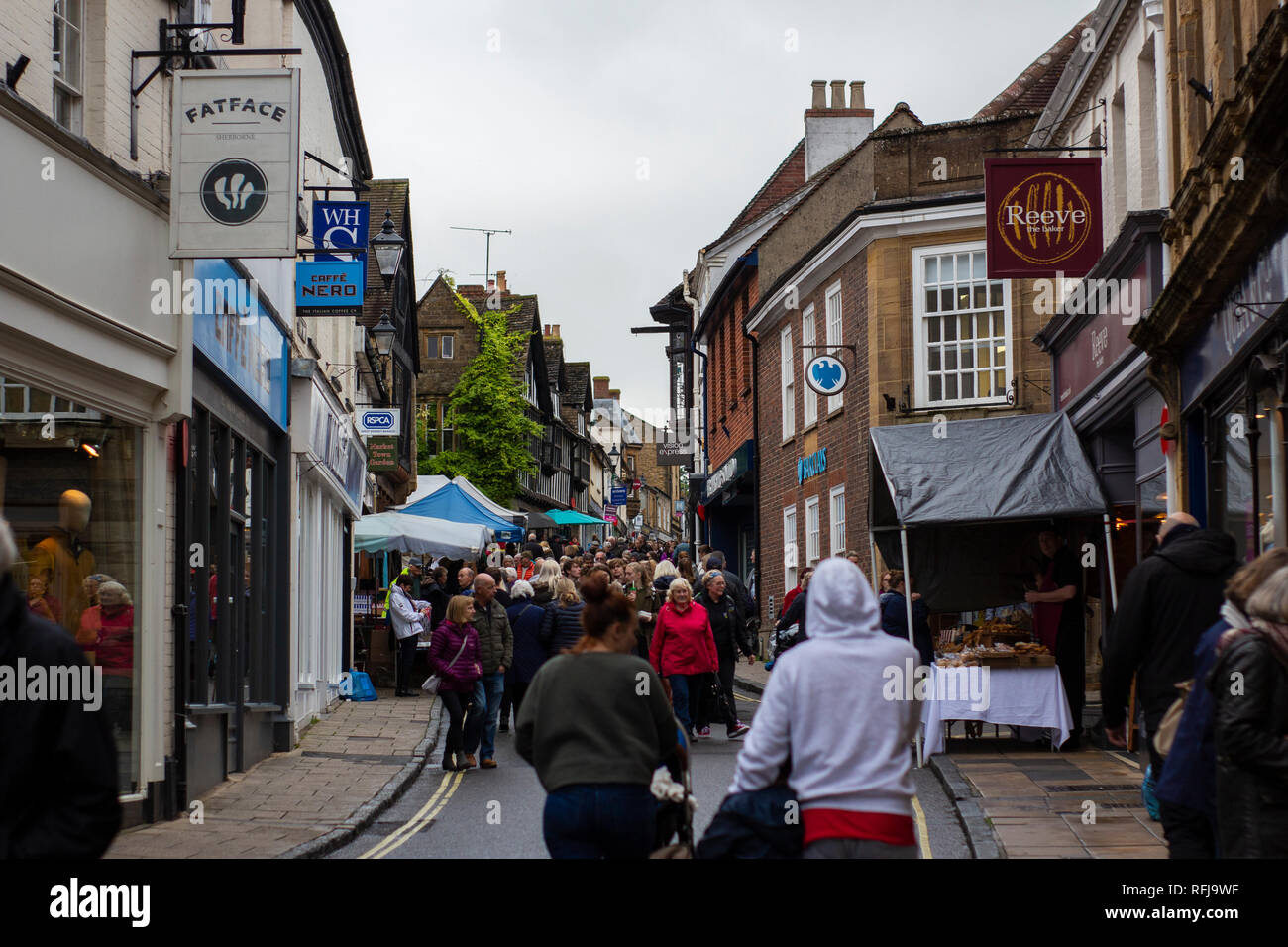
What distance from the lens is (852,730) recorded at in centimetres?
484

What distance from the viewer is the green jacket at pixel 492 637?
13.9m

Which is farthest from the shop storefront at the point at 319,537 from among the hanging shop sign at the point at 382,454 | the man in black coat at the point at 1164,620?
the man in black coat at the point at 1164,620

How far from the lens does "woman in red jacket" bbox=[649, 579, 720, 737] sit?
1427cm

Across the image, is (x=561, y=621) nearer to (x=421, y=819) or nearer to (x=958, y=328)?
(x=421, y=819)

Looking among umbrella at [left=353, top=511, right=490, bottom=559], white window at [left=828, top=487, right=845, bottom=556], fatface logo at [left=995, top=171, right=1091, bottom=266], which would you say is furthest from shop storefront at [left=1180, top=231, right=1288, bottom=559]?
umbrella at [left=353, top=511, right=490, bottom=559]

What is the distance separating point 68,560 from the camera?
9547mm

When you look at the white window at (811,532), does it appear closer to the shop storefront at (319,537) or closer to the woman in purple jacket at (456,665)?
the shop storefront at (319,537)

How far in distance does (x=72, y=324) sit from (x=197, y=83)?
7.78ft

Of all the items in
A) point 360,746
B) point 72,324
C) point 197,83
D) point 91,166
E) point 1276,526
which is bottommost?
point 360,746

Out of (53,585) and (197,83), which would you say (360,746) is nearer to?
(53,585)

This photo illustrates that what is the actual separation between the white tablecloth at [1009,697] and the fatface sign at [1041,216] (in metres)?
3.70

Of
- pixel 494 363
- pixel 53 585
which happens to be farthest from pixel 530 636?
pixel 494 363

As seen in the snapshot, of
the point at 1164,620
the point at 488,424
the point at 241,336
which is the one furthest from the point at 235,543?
the point at 488,424

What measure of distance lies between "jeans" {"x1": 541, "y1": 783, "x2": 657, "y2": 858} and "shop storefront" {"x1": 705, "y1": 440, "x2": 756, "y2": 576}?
2606 cm
